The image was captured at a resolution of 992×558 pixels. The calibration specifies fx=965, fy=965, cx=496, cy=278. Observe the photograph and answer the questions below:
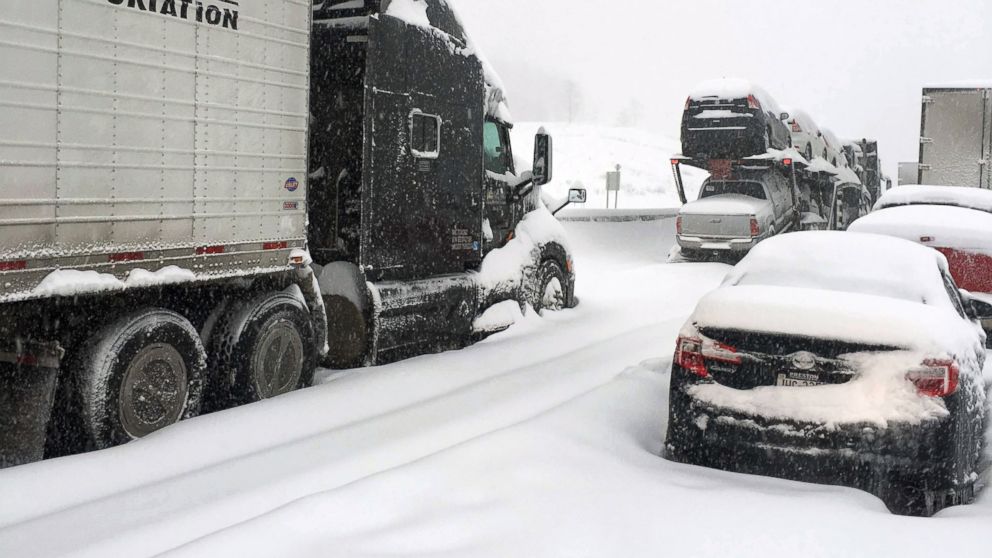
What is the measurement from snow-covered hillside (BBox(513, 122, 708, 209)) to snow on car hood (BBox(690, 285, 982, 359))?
43109 mm

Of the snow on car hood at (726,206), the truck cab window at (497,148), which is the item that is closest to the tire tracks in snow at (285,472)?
the truck cab window at (497,148)

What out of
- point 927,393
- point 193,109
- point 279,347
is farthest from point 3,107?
point 927,393

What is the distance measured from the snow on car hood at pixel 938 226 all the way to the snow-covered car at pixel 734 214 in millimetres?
5934

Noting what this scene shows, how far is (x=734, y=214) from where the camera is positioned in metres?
17.4

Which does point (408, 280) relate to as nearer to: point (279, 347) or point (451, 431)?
point (279, 347)

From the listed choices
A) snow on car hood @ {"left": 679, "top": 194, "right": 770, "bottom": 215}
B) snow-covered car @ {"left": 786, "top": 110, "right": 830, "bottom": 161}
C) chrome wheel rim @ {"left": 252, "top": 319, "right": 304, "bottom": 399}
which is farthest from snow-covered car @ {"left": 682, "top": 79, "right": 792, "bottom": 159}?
chrome wheel rim @ {"left": 252, "top": 319, "right": 304, "bottom": 399}

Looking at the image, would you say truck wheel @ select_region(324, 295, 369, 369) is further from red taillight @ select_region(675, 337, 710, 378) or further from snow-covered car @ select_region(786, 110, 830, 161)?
snow-covered car @ select_region(786, 110, 830, 161)

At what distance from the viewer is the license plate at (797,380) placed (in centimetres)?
496

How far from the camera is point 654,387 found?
7.49 m

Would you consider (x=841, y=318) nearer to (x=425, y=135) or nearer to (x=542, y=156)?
(x=425, y=135)

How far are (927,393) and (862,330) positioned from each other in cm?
43

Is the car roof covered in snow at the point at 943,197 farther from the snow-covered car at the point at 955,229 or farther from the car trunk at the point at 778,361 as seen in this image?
the car trunk at the point at 778,361

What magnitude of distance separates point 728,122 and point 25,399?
49.4ft

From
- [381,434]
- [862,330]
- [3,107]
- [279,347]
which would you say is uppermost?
[3,107]
